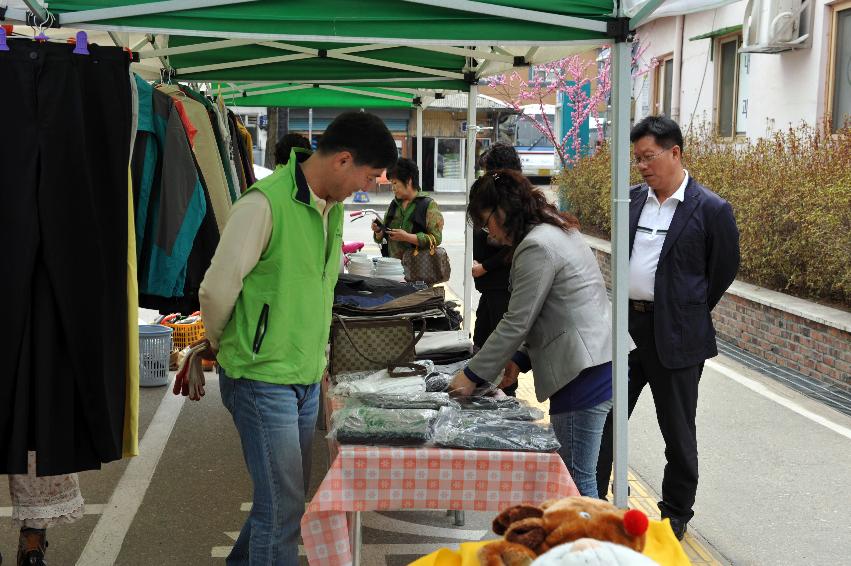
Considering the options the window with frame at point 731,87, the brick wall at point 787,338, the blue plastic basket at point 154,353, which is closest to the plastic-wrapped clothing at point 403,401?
the blue plastic basket at point 154,353

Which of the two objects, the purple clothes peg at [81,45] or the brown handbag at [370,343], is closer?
the purple clothes peg at [81,45]

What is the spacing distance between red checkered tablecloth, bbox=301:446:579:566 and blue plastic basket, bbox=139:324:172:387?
4.82 meters

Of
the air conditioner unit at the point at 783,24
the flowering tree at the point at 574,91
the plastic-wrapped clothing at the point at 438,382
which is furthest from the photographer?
the flowering tree at the point at 574,91

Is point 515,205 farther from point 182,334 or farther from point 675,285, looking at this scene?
point 182,334

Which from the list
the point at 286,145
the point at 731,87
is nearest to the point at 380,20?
the point at 286,145

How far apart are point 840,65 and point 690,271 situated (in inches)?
463

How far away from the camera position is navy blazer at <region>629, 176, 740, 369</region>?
15.2ft

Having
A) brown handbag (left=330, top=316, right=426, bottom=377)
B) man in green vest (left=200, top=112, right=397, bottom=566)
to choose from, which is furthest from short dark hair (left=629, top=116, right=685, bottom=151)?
man in green vest (left=200, top=112, right=397, bottom=566)

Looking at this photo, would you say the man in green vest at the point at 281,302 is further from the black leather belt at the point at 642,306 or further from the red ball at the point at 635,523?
the black leather belt at the point at 642,306

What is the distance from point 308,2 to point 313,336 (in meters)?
1.24

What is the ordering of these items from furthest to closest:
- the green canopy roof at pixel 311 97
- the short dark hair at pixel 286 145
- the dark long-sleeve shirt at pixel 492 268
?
the green canopy roof at pixel 311 97 < the short dark hair at pixel 286 145 < the dark long-sleeve shirt at pixel 492 268

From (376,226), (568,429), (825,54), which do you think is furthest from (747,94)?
(568,429)

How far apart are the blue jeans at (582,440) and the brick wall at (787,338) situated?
490cm

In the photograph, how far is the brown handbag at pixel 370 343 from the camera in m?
4.56
